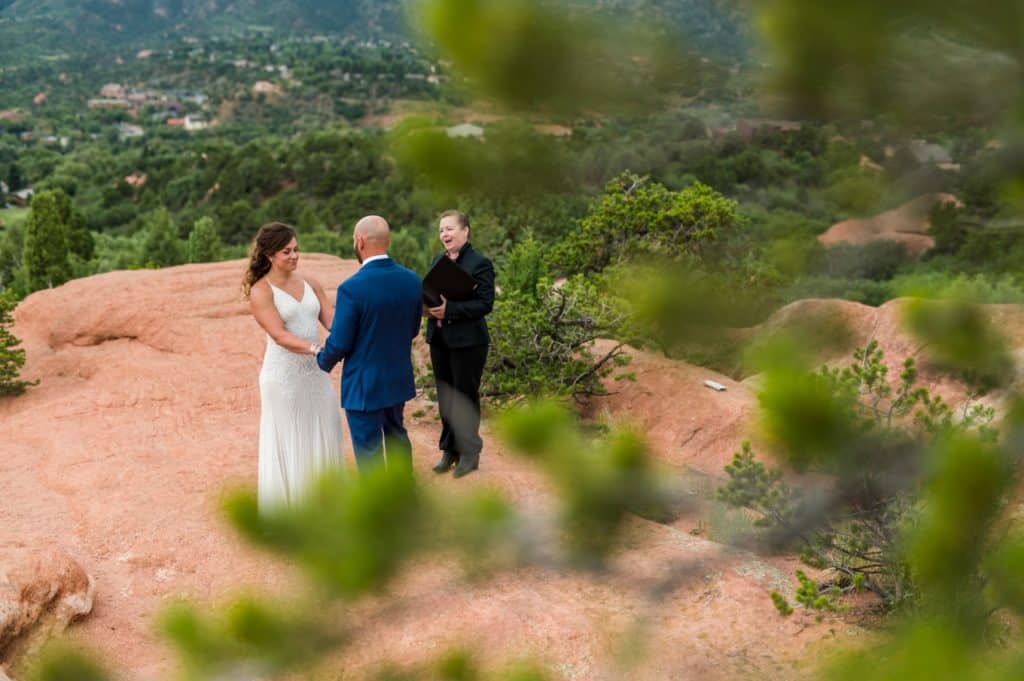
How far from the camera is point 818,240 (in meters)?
1.96

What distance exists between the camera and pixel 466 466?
18.5ft

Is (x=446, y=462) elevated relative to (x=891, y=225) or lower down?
lower down

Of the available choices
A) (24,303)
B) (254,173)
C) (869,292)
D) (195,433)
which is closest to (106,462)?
(195,433)

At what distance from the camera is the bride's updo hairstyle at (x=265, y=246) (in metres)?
4.54

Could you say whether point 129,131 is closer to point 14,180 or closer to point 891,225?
point 14,180

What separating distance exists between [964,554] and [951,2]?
111 cm

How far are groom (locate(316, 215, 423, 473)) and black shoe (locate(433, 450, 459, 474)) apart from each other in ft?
3.54

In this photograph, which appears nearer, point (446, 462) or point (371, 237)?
point (371, 237)

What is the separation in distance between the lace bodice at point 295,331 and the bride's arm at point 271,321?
0.04m

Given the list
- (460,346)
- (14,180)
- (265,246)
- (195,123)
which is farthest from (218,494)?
(195,123)

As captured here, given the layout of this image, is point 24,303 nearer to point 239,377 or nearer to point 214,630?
point 239,377

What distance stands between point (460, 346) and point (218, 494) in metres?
2.72

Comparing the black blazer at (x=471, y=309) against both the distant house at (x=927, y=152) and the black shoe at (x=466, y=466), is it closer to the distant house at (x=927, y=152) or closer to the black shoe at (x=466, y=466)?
the black shoe at (x=466, y=466)

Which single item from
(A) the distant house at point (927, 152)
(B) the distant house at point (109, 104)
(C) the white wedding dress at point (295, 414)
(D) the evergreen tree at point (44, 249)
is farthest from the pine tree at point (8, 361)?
(B) the distant house at point (109, 104)
